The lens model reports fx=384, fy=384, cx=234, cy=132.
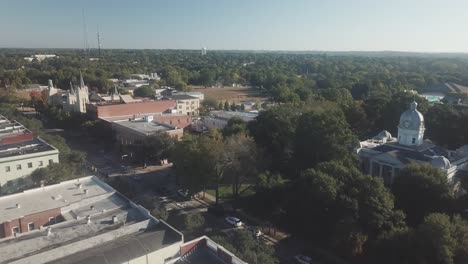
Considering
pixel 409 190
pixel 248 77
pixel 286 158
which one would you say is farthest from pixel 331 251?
pixel 248 77

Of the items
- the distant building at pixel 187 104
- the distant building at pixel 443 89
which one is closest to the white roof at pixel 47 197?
the distant building at pixel 187 104

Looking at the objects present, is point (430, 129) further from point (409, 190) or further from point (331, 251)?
point (331, 251)

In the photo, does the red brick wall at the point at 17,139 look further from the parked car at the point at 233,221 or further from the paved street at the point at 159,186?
the parked car at the point at 233,221

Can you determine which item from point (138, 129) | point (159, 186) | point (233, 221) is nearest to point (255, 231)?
point (233, 221)

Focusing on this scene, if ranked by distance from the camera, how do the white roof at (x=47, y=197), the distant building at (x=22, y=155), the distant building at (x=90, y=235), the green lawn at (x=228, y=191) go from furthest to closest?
the green lawn at (x=228, y=191) < the distant building at (x=22, y=155) < the white roof at (x=47, y=197) < the distant building at (x=90, y=235)

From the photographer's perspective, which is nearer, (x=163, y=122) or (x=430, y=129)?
(x=430, y=129)

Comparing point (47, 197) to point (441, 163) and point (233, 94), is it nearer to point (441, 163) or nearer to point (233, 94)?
point (441, 163)
